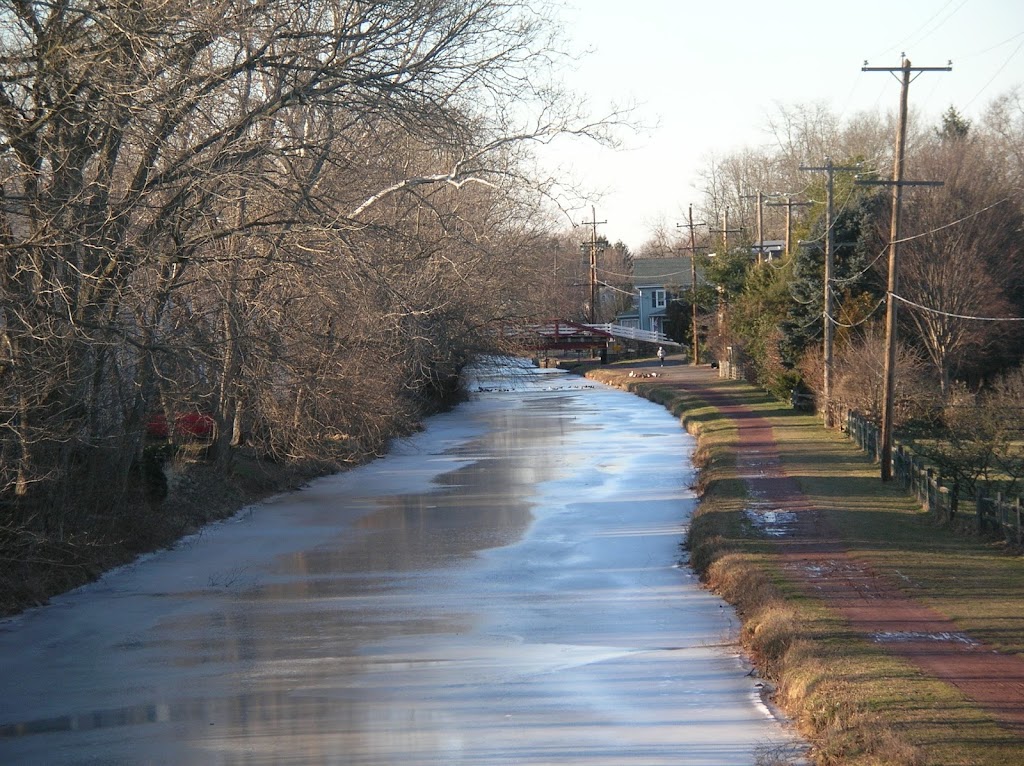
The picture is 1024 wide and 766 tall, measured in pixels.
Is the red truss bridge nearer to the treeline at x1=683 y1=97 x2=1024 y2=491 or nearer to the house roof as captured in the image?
the house roof

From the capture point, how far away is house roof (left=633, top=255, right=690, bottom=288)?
9769cm

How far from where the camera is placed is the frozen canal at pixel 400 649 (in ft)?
32.1

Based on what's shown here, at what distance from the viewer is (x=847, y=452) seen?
3008 cm

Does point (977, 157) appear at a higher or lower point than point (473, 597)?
higher

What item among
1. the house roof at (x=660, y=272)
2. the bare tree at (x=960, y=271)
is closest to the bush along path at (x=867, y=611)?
the bare tree at (x=960, y=271)

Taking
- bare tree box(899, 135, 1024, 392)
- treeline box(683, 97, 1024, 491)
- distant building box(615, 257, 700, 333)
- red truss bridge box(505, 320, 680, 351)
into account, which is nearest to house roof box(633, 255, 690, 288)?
distant building box(615, 257, 700, 333)

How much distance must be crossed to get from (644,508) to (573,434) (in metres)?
16.6

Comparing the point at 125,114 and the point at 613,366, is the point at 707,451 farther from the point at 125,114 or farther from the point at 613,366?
the point at 613,366

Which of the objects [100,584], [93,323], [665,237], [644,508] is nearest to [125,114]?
[93,323]

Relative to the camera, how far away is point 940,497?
1980 cm

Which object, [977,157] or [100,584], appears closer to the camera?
[100,584]

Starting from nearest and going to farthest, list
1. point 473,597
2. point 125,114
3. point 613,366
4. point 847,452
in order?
point 125,114 → point 473,597 → point 847,452 → point 613,366

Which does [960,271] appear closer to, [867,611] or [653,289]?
[867,611]

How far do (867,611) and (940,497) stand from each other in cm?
790
